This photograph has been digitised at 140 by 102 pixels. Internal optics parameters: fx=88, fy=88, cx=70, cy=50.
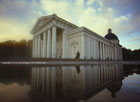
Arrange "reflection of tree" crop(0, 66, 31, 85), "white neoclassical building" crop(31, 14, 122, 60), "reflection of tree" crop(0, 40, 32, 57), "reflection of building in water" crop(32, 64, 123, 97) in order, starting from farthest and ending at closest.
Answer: "reflection of tree" crop(0, 40, 32, 57) → "white neoclassical building" crop(31, 14, 122, 60) → "reflection of tree" crop(0, 66, 31, 85) → "reflection of building in water" crop(32, 64, 123, 97)

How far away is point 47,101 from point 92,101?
78cm

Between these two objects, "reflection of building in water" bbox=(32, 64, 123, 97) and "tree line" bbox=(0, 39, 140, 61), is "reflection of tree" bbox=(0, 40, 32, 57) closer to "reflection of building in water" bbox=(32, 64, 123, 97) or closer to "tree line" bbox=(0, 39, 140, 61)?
"tree line" bbox=(0, 39, 140, 61)

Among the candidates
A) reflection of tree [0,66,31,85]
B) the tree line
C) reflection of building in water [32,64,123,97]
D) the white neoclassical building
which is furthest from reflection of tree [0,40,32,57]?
reflection of building in water [32,64,123,97]

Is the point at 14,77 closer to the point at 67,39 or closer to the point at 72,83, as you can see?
the point at 72,83

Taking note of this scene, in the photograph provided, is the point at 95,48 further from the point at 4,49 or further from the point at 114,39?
the point at 4,49

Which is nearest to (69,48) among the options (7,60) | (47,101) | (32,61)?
(32,61)

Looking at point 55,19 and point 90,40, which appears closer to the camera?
point 55,19

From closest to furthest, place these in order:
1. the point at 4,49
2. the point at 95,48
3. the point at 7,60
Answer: the point at 7,60
the point at 95,48
the point at 4,49

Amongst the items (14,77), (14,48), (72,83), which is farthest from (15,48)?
(72,83)

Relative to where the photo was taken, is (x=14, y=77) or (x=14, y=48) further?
(x=14, y=48)

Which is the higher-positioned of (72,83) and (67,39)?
(67,39)

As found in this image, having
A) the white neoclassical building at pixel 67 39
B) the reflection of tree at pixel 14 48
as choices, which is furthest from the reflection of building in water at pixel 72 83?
A: the reflection of tree at pixel 14 48

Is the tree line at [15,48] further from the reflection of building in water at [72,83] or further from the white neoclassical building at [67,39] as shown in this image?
the reflection of building in water at [72,83]

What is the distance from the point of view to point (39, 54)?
37250mm
